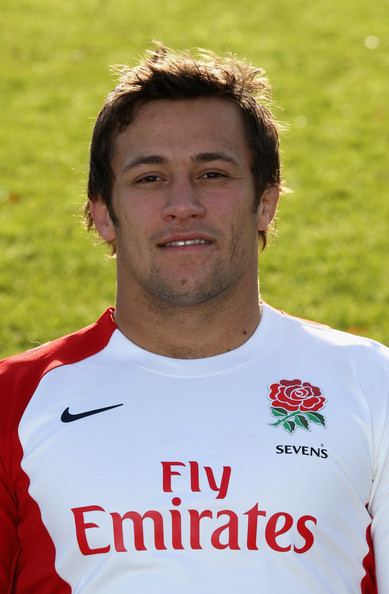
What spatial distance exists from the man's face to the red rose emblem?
0.35 metres

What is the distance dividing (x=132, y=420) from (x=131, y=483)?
220 millimetres

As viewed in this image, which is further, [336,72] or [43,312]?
[336,72]

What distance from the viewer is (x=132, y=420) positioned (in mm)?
3504

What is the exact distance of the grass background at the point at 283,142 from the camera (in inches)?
291

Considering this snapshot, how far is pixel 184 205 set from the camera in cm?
354

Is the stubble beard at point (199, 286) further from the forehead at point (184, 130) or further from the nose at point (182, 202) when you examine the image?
the forehead at point (184, 130)

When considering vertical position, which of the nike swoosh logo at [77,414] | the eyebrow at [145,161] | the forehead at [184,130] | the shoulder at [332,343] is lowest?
the nike swoosh logo at [77,414]

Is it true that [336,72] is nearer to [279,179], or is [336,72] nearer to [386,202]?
[386,202]

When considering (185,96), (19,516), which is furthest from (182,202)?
(19,516)

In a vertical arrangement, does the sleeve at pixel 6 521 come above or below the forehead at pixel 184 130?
below

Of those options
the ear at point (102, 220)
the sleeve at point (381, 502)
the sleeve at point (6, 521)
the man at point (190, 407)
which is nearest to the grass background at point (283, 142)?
the ear at point (102, 220)

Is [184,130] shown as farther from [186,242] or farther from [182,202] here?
[186,242]

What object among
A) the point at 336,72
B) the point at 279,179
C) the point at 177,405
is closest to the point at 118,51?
the point at 336,72

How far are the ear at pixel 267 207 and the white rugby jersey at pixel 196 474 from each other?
49cm
